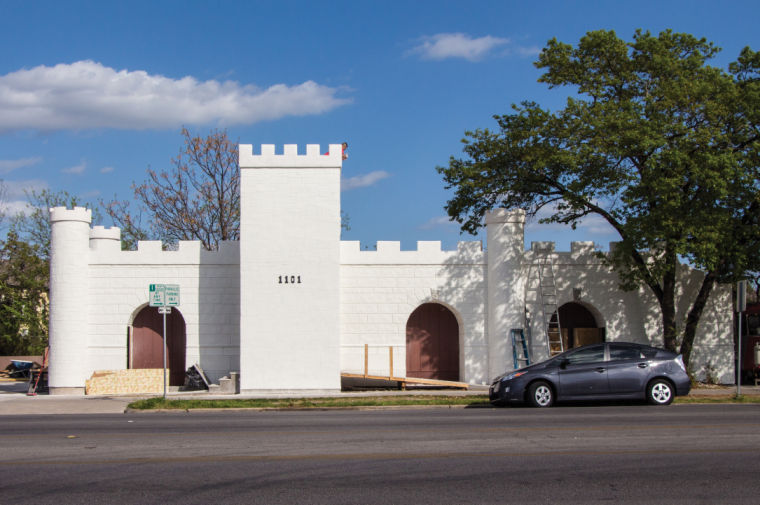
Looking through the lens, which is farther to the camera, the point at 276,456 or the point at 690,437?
the point at 690,437

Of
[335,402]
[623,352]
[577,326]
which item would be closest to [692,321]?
[577,326]

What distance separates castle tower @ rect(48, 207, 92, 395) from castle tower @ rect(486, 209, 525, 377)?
12.5 meters

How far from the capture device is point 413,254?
23062 millimetres

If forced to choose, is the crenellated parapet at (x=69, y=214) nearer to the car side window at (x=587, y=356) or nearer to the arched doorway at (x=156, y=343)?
the arched doorway at (x=156, y=343)

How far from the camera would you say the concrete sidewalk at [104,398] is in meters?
17.2

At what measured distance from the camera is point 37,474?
856cm

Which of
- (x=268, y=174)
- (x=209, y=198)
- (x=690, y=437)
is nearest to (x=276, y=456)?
(x=690, y=437)

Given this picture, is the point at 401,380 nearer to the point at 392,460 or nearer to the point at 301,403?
the point at 301,403

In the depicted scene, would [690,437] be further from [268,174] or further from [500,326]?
[268,174]

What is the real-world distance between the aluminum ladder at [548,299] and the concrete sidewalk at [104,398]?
280 centimetres

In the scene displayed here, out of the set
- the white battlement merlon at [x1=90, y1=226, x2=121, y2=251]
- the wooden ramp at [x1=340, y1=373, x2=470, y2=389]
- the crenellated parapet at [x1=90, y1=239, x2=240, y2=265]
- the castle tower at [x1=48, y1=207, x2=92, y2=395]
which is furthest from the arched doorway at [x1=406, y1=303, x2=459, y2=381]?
the castle tower at [x1=48, y1=207, x2=92, y2=395]

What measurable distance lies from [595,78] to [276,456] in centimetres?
1674

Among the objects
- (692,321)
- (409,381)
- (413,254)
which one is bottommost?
(409,381)

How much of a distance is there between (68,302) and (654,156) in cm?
1751
